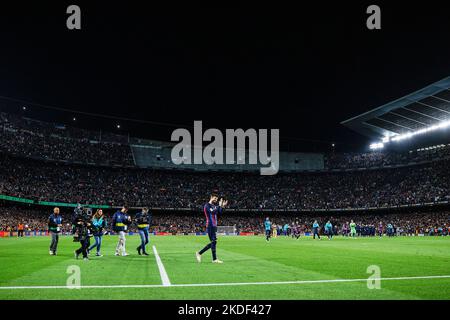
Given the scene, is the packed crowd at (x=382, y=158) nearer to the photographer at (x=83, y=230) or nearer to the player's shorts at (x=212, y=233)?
the player's shorts at (x=212, y=233)

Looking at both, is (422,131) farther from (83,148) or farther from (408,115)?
(83,148)

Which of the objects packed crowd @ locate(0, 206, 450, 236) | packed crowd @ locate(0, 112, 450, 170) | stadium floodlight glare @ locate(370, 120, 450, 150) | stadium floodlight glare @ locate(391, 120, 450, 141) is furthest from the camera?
packed crowd @ locate(0, 112, 450, 170)

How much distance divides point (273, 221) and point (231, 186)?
12.6 metres

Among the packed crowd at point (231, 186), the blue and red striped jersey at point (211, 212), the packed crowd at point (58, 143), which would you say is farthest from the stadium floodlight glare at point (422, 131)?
the packed crowd at point (58, 143)

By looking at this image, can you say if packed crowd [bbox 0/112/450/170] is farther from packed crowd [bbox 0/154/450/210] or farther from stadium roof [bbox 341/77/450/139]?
stadium roof [bbox 341/77/450/139]

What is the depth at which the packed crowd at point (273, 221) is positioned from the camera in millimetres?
58500

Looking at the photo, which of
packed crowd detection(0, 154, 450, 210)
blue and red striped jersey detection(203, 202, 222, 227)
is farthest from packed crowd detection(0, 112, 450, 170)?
blue and red striped jersey detection(203, 202, 222, 227)

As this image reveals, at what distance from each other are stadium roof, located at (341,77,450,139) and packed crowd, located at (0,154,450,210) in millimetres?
17280

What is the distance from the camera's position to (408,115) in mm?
53062

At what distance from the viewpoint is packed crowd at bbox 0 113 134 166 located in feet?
227
